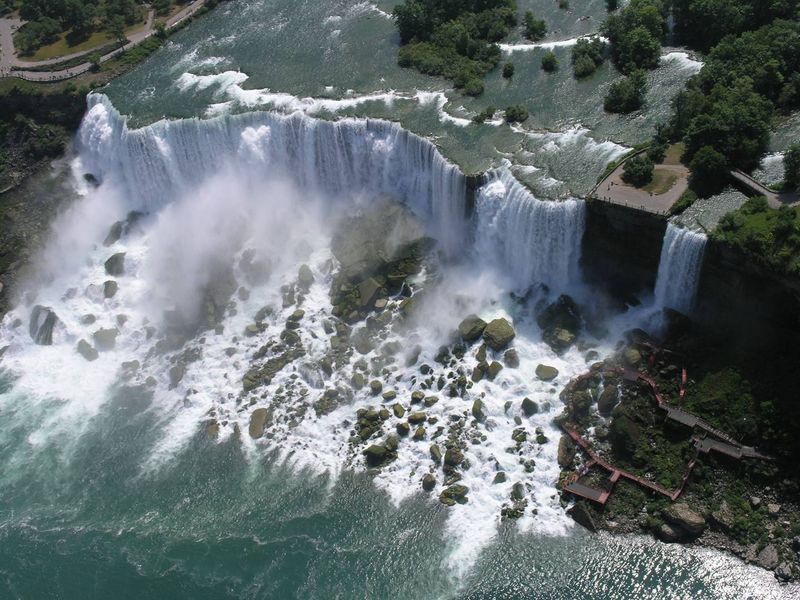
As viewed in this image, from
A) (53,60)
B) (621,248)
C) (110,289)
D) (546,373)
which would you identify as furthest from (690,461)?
(53,60)

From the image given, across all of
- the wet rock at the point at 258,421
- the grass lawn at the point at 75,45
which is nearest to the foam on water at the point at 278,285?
the wet rock at the point at 258,421

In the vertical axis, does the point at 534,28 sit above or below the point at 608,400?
above

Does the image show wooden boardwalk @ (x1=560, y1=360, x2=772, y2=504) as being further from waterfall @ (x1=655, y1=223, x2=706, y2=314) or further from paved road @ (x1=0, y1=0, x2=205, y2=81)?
paved road @ (x1=0, y1=0, x2=205, y2=81)

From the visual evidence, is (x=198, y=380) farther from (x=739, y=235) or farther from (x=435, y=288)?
(x=739, y=235)

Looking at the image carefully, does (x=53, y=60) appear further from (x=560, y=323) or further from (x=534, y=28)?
(x=560, y=323)

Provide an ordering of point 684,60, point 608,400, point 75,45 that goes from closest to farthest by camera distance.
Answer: point 608,400 < point 684,60 < point 75,45

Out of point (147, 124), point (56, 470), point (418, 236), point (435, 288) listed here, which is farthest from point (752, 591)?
point (147, 124)

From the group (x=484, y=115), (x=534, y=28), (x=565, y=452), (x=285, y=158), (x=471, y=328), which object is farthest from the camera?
(x=534, y=28)

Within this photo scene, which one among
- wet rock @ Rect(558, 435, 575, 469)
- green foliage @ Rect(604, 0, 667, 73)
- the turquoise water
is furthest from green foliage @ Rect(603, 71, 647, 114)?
wet rock @ Rect(558, 435, 575, 469)
